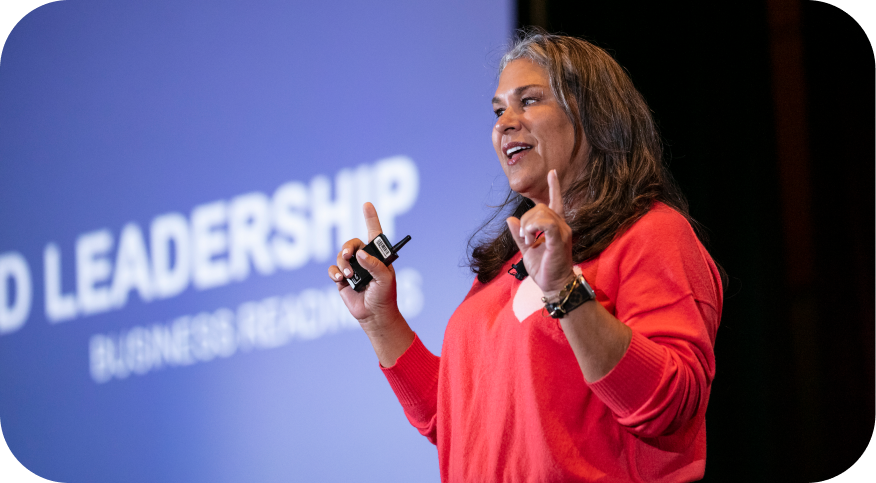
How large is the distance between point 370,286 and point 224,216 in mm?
1280

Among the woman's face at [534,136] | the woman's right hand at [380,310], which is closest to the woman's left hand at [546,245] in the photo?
the woman's face at [534,136]

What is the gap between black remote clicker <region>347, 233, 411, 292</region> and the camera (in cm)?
136

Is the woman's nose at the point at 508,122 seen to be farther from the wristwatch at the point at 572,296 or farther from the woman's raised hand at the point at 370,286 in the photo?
the wristwatch at the point at 572,296

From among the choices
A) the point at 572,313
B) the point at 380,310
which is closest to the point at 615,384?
the point at 572,313

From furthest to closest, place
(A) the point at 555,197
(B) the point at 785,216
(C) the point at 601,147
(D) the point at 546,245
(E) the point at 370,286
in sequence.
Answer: (B) the point at 785,216
(E) the point at 370,286
(C) the point at 601,147
(A) the point at 555,197
(D) the point at 546,245

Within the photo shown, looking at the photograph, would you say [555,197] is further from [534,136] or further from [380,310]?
[380,310]

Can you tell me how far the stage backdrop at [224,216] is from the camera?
2100 mm

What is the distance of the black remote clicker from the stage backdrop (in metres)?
0.67

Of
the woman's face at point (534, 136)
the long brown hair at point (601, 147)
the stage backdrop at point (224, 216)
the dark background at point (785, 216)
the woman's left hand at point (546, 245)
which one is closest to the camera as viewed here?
the woman's left hand at point (546, 245)

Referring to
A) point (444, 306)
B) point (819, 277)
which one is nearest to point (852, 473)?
point (819, 277)

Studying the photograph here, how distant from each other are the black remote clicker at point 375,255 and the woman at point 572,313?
0.02 metres

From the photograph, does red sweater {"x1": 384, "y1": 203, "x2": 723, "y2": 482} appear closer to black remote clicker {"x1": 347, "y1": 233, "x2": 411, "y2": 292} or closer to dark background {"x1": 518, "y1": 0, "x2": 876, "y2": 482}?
black remote clicker {"x1": 347, "y1": 233, "x2": 411, "y2": 292}

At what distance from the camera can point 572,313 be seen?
95cm

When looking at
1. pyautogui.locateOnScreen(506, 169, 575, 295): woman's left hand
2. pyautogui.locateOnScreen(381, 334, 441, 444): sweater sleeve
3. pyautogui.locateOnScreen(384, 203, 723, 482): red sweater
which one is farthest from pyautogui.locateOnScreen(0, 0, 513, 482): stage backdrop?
pyautogui.locateOnScreen(506, 169, 575, 295): woman's left hand
